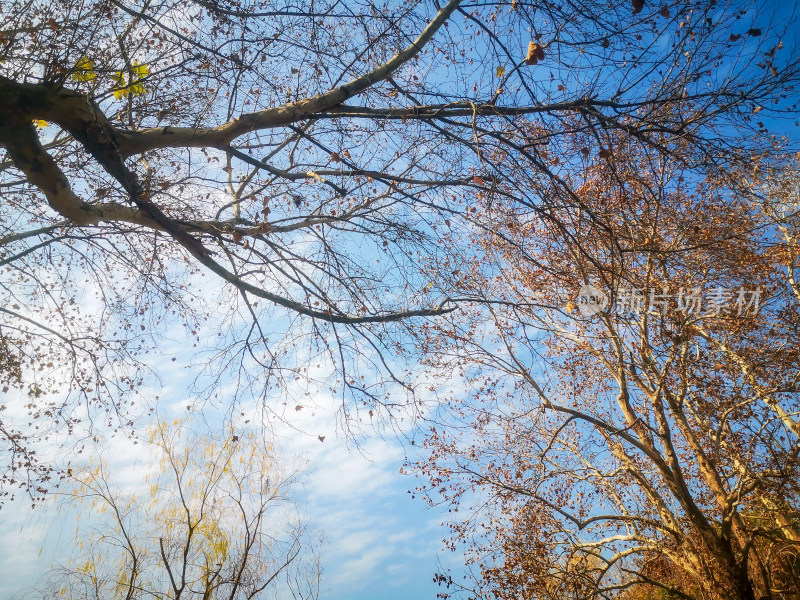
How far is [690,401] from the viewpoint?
7.98m

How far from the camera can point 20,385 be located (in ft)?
19.4

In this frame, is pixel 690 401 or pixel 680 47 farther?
pixel 690 401

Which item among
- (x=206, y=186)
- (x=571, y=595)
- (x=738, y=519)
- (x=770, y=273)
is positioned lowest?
(x=571, y=595)

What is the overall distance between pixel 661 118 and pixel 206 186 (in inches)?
146

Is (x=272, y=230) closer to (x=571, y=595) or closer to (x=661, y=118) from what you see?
(x=661, y=118)

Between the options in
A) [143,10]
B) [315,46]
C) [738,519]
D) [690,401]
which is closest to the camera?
[143,10]

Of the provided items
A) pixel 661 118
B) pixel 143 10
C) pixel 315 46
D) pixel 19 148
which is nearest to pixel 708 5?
pixel 661 118

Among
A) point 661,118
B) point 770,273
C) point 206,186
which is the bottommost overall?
point 661,118

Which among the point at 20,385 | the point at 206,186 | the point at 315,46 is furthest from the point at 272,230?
the point at 20,385

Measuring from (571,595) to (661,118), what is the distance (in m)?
5.86

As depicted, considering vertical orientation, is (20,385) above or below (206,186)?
below

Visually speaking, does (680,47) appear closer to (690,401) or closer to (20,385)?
(690,401)

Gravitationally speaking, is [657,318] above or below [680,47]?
above

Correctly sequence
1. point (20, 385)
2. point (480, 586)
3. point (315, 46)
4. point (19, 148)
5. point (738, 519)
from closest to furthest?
1. point (19, 148)
2. point (315, 46)
3. point (20, 385)
4. point (480, 586)
5. point (738, 519)
